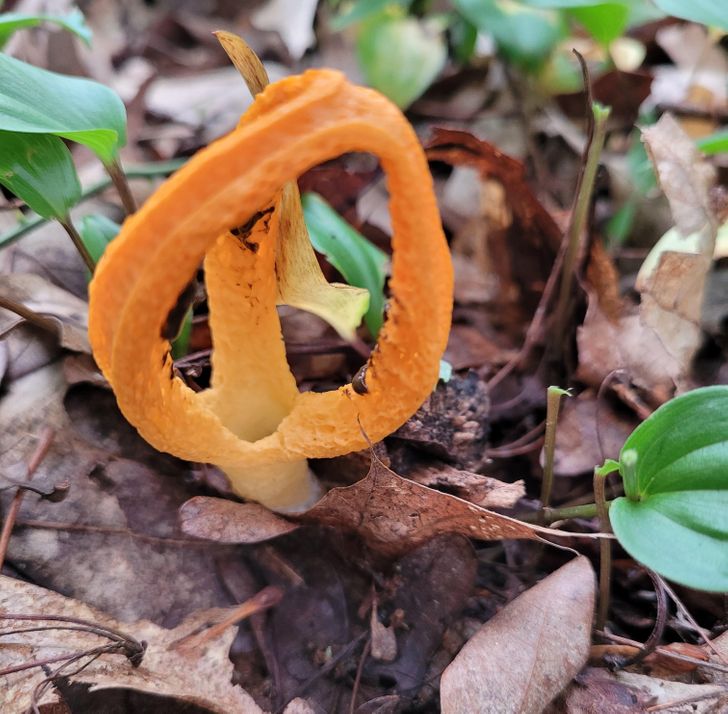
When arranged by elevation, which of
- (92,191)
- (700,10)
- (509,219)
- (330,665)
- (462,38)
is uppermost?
(700,10)

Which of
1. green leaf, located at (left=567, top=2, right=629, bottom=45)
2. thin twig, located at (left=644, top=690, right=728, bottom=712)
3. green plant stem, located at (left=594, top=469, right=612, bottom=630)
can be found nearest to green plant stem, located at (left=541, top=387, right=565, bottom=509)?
green plant stem, located at (left=594, top=469, right=612, bottom=630)

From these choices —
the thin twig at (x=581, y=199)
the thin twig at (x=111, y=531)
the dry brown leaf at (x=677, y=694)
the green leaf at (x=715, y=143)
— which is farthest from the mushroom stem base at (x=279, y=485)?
the green leaf at (x=715, y=143)

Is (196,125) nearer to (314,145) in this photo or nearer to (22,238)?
(22,238)

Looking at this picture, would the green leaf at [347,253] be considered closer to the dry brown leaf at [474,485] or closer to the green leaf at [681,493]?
the dry brown leaf at [474,485]

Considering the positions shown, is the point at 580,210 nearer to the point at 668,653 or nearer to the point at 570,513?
the point at 570,513

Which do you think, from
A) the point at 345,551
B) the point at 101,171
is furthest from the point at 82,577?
the point at 101,171

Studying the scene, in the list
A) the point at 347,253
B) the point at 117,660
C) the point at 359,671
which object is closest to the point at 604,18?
the point at 347,253
